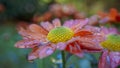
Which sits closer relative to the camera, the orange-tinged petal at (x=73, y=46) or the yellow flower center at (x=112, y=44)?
the orange-tinged petal at (x=73, y=46)

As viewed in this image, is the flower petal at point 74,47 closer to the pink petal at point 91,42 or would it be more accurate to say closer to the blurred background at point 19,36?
the pink petal at point 91,42

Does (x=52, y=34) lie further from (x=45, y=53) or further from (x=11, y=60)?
(x=11, y=60)

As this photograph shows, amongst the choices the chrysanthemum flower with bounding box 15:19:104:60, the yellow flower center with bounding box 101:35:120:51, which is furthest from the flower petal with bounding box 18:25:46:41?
the yellow flower center with bounding box 101:35:120:51

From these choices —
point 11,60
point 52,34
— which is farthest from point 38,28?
point 11,60

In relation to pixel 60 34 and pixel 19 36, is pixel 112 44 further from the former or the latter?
pixel 19 36

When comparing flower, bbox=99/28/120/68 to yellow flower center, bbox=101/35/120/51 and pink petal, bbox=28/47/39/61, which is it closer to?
yellow flower center, bbox=101/35/120/51

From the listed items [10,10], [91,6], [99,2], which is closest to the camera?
[10,10]

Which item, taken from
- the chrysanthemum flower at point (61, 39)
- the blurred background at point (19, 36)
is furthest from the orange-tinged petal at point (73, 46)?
the blurred background at point (19, 36)
